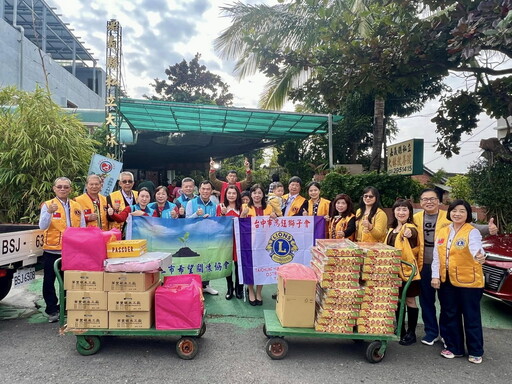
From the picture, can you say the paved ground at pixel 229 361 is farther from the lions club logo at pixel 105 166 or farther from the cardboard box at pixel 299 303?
the lions club logo at pixel 105 166

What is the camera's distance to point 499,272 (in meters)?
4.16

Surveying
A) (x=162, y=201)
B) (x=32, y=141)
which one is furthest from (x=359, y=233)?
(x=32, y=141)

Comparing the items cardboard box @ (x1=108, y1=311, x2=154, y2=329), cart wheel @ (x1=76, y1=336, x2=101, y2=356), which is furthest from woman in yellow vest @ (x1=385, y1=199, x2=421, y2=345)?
cart wheel @ (x1=76, y1=336, x2=101, y2=356)

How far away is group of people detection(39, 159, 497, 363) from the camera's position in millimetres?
3273

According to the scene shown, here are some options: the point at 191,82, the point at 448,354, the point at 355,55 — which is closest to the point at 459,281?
the point at 448,354

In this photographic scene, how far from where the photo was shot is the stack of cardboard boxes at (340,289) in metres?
3.19

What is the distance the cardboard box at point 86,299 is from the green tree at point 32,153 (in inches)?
128

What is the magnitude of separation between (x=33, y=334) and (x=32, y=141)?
3287mm

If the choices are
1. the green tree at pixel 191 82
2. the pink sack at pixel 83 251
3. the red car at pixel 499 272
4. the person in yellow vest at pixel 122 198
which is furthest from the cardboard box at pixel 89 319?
the green tree at pixel 191 82

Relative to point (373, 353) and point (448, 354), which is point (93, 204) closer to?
point (373, 353)

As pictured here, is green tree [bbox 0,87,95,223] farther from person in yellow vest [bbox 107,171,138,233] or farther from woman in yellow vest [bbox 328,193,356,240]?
woman in yellow vest [bbox 328,193,356,240]

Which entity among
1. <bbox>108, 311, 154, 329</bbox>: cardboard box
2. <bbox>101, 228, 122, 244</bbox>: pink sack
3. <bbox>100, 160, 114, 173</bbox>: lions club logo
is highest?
<bbox>100, 160, 114, 173</bbox>: lions club logo

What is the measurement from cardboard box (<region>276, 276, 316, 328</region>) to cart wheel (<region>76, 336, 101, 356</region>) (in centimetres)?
178

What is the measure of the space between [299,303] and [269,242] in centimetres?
138
